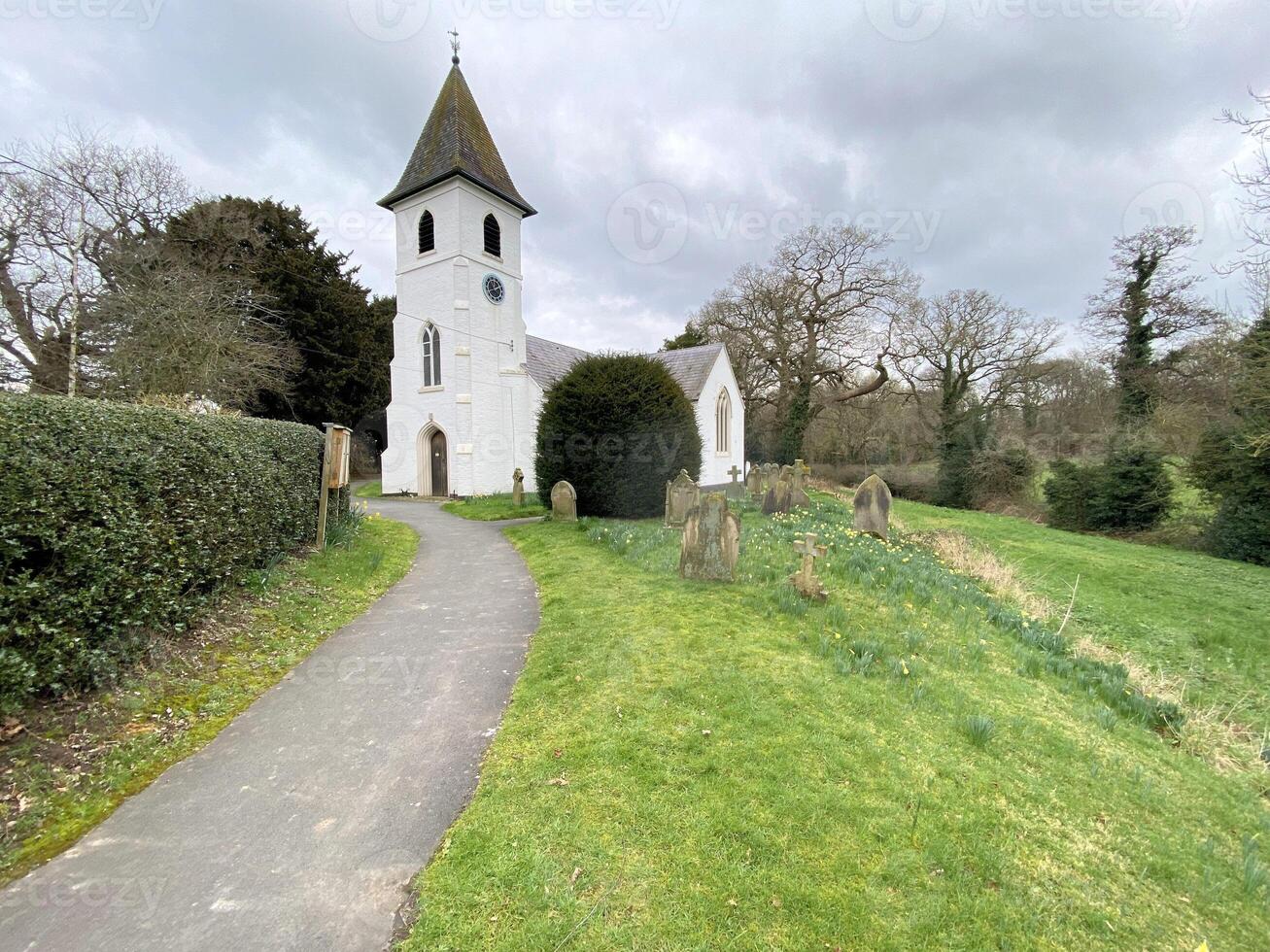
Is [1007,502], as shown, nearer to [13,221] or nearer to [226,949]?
[226,949]

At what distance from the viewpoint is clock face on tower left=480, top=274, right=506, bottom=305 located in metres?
19.5

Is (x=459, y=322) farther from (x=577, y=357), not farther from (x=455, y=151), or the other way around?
(x=455, y=151)

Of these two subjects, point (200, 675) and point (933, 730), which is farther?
point (200, 675)

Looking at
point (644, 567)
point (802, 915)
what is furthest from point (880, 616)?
point (802, 915)

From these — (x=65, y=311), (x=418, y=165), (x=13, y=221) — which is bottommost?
(x=65, y=311)

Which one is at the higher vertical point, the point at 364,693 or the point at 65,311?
the point at 65,311

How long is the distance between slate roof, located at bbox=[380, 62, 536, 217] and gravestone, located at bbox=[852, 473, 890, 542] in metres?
17.3

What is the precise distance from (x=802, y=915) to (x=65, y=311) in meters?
21.1

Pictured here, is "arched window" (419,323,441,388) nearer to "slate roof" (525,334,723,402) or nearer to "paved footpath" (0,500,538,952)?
"slate roof" (525,334,723,402)

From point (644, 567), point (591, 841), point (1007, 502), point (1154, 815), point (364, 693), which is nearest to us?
point (591, 841)

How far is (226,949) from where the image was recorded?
2.08 meters

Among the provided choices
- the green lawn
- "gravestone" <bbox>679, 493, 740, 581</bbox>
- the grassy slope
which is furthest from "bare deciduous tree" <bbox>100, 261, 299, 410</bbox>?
the grassy slope

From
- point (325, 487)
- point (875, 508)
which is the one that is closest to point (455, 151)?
point (325, 487)

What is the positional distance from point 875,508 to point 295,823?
10.8 metres
